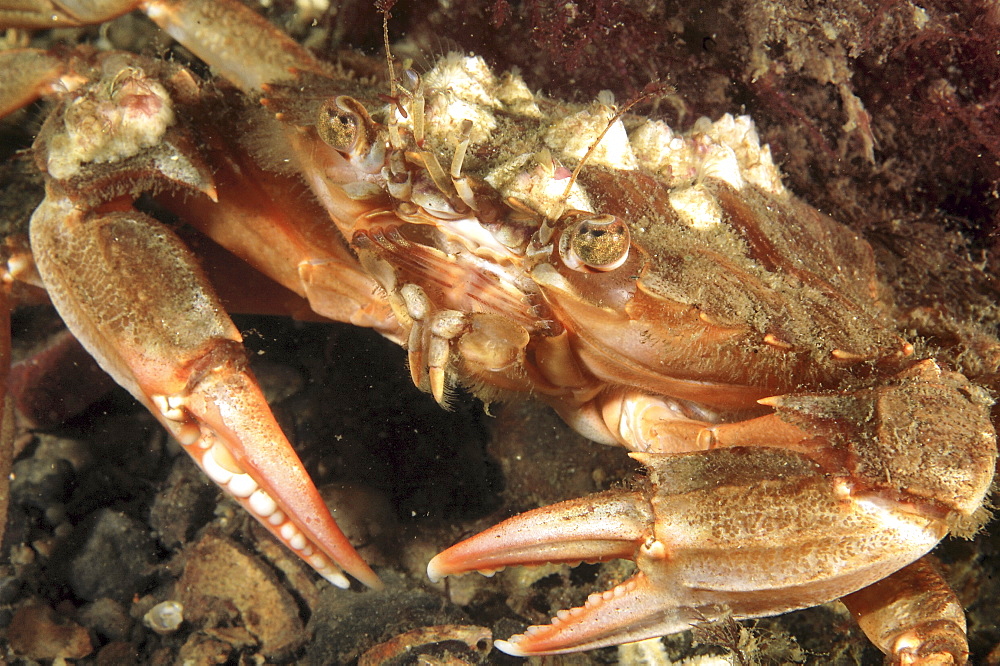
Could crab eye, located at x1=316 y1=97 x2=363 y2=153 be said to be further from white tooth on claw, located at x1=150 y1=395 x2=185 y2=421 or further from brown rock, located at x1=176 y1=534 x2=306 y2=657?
brown rock, located at x1=176 y1=534 x2=306 y2=657

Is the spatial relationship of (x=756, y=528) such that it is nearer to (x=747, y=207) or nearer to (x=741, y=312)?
(x=741, y=312)

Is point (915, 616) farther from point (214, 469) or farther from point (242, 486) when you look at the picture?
point (214, 469)

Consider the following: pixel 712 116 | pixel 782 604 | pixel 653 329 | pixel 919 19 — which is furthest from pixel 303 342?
pixel 919 19

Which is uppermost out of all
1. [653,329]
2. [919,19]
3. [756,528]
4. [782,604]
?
[919,19]

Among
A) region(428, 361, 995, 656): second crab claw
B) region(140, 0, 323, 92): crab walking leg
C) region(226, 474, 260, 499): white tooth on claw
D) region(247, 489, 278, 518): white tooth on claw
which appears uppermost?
region(140, 0, 323, 92): crab walking leg

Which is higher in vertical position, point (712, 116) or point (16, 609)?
point (712, 116)

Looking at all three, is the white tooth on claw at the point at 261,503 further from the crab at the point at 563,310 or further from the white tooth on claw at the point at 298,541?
the white tooth on claw at the point at 298,541

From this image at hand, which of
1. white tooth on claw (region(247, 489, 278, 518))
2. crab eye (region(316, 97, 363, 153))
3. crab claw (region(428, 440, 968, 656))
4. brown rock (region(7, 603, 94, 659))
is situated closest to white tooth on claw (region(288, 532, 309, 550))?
white tooth on claw (region(247, 489, 278, 518))

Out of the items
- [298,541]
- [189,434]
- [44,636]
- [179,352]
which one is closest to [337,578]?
[298,541]
